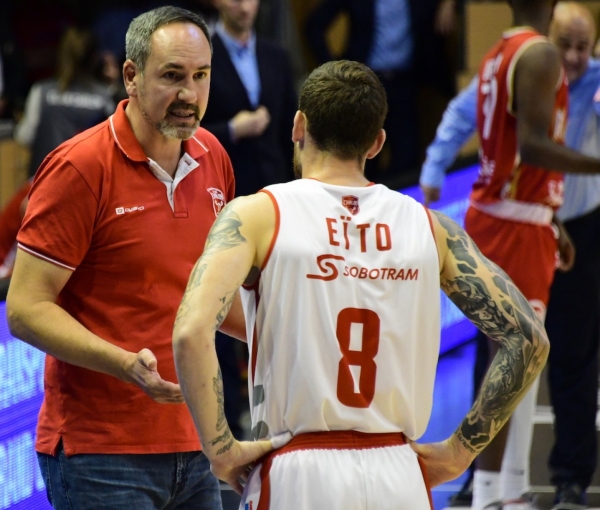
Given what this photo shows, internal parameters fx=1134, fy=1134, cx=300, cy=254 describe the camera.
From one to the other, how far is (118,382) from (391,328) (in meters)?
0.69

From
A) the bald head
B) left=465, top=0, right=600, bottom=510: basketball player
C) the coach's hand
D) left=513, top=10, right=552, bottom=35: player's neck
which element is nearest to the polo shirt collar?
the coach's hand

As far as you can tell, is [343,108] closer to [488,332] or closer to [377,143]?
[377,143]

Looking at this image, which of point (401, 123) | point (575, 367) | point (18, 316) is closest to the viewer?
point (18, 316)

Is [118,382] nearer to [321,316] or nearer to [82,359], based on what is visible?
[82,359]

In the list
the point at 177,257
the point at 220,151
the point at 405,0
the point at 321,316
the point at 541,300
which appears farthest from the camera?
the point at 405,0

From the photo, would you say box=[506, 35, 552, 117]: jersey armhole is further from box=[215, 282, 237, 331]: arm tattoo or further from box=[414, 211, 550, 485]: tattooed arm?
box=[215, 282, 237, 331]: arm tattoo

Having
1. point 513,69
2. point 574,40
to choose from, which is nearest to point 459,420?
point 574,40

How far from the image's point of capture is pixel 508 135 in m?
4.40

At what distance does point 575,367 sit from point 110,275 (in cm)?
259

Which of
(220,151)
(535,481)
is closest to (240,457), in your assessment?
(220,151)

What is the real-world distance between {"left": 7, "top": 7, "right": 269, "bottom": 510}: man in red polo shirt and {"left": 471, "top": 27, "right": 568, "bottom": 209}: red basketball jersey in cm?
181

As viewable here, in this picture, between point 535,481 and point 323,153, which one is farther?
point 535,481

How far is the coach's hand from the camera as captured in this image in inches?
104

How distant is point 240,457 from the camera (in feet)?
8.07
